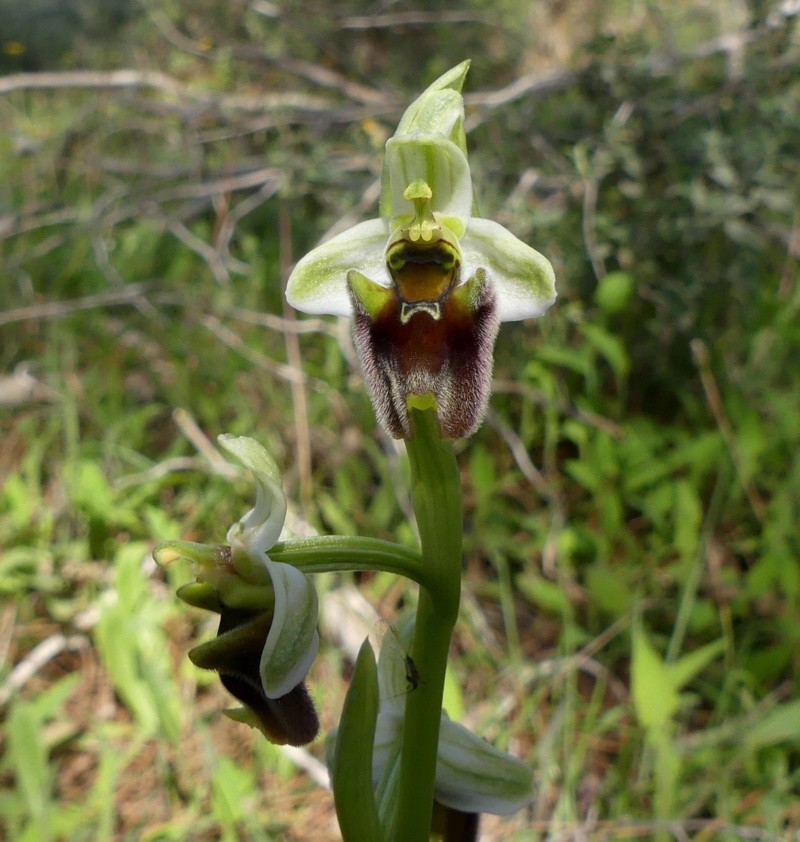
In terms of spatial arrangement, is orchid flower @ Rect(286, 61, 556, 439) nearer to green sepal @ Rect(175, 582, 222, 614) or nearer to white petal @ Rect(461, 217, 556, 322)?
white petal @ Rect(461, 217, 556, 322)

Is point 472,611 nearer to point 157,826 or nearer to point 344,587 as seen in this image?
point 344,587

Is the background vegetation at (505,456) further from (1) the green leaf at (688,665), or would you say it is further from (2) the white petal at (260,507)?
(2) the white petal at (260,507)

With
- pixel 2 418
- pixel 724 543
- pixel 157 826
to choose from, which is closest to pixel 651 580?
pixel 724 543

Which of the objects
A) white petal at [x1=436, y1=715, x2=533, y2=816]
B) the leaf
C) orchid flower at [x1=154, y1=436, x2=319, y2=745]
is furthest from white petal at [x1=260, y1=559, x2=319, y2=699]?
the leaf

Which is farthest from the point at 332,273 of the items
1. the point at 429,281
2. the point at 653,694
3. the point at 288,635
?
the point at 653,694

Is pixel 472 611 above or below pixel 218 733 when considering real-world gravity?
above

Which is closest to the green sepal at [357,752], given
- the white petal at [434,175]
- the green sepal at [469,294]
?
the green sepal at [469,294]
